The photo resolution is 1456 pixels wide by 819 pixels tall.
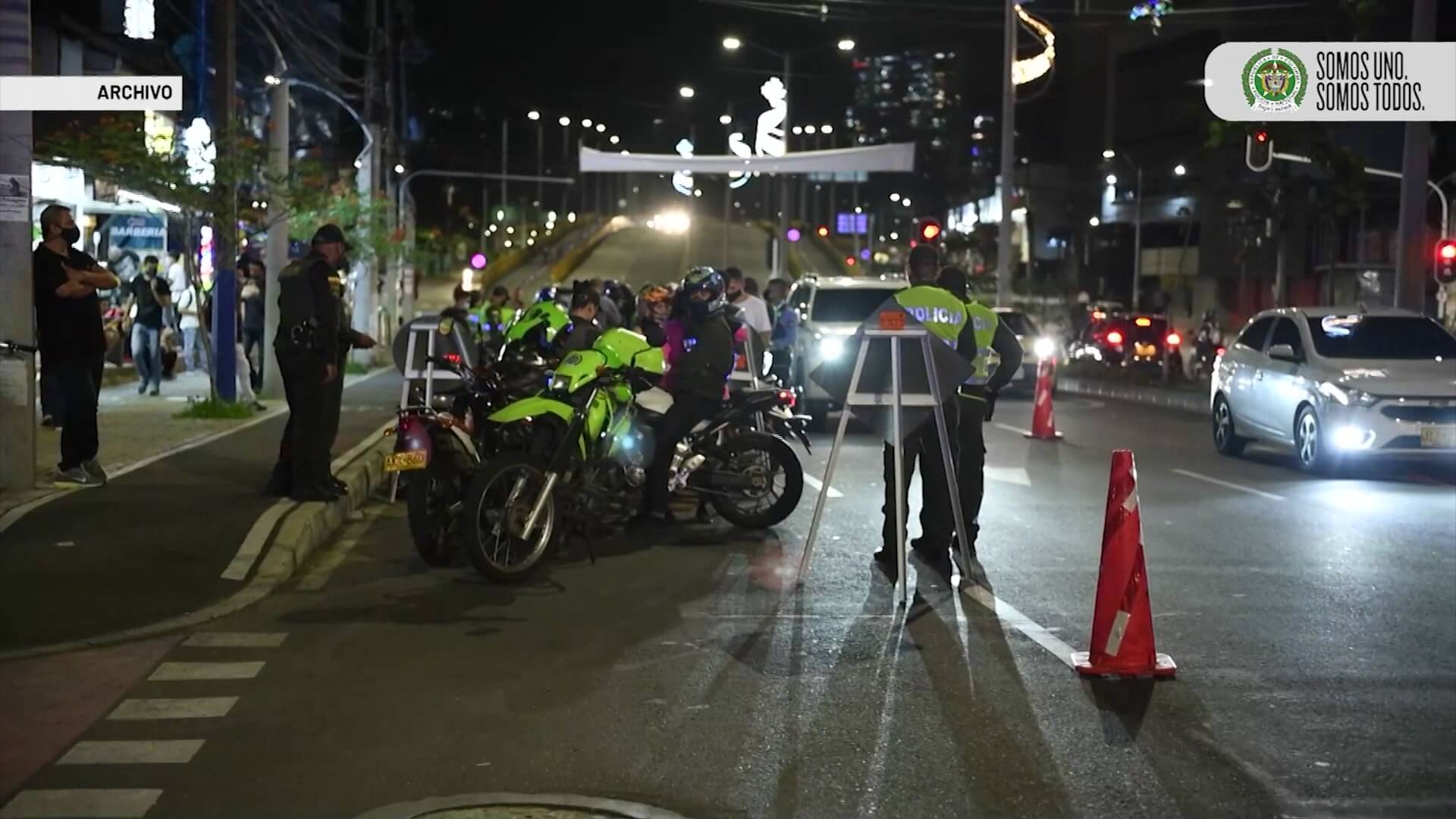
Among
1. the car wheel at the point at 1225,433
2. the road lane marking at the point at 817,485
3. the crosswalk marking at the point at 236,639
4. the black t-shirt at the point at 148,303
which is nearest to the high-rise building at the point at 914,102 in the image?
the black t-shirt at the point at 148,303

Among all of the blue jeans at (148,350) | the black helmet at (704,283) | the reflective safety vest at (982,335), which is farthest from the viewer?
the blue jeans at (148,350)

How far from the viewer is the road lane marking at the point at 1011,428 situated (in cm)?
2047

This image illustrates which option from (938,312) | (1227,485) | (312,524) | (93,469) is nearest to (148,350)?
(93,469)

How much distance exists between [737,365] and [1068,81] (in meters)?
84.1

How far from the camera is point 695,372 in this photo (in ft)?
39.2

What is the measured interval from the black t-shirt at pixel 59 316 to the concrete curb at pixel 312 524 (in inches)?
85.6

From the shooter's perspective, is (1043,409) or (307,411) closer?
(307,411)

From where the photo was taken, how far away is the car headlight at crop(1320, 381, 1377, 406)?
1566cm

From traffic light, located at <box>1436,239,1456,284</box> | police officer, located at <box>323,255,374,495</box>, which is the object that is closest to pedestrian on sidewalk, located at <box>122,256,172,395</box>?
police officer, located at <box>323,255,374,495</box>

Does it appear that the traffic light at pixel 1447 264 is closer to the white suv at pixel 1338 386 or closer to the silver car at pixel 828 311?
the white suv at pixel 1338 386

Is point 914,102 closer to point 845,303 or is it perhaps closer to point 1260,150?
point 845,303

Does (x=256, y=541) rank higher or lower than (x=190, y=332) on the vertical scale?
lower

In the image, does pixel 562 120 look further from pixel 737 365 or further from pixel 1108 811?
pixel 1108 811

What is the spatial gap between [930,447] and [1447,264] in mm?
15847
